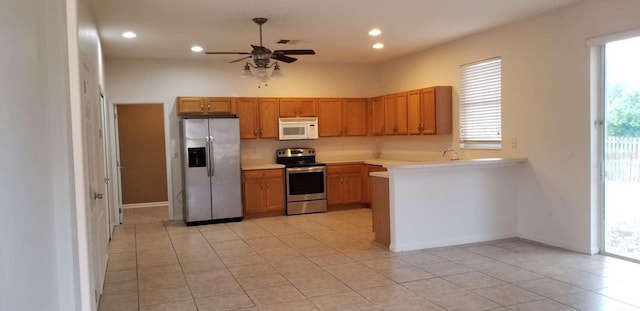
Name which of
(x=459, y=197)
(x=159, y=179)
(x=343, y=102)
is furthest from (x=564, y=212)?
(x=159, y=179)

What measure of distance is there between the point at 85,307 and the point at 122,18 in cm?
363

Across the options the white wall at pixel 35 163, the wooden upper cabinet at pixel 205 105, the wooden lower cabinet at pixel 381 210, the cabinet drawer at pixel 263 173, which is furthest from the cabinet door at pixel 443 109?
the white wall at pixel 35 163

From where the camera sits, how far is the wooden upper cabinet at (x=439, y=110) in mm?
7047

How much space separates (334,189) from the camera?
8633 millimetres

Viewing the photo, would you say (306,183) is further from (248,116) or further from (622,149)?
(622,149)

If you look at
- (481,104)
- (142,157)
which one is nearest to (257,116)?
(142,157)

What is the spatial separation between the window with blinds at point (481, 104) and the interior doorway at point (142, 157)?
6.10 meters

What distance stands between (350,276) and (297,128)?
4369mm

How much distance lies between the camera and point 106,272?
4.96 metres

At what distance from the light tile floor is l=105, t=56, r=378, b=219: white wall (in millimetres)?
2428

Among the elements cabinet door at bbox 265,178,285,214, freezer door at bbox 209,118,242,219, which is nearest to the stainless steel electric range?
cabinet door at bbox 265,178,285,214

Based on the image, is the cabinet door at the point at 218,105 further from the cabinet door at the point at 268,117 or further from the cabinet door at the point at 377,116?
the cabinet door at the point at 377,116

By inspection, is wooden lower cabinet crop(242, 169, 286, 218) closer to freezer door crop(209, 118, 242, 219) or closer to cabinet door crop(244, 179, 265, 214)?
cabinet door crop(244, 179, 265, 214)

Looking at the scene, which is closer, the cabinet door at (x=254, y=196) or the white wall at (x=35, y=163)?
the white wall at (x=35, y=163)
